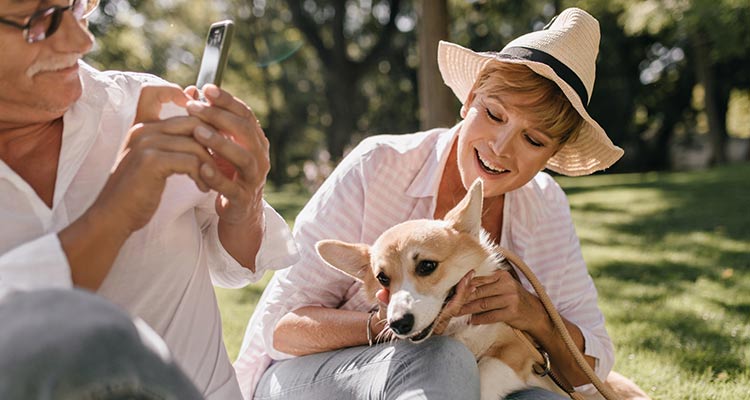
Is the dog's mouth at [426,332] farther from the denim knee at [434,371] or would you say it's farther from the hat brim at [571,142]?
the hat brim at [571,142]

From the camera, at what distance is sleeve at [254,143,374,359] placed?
2.24 metres

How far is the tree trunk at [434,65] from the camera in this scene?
7133mm

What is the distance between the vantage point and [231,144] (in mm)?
1331

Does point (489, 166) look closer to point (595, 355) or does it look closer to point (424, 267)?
point (424, 267)

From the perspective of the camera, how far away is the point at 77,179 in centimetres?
157

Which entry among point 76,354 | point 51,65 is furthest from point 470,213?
point 76,354

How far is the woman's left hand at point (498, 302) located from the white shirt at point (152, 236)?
63cm

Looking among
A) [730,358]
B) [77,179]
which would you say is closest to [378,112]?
[730,358]

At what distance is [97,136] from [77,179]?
12cm

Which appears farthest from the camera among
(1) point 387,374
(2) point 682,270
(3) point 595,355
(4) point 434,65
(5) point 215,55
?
→ (4) point 434,65

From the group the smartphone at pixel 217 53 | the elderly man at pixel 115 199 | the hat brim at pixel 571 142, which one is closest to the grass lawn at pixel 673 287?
the hat brim at pixel 571 142

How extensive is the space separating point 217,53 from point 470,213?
1.05 metres

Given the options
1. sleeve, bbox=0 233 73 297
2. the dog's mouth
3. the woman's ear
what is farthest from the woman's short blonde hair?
sleeve, bbox=0 233 73 297

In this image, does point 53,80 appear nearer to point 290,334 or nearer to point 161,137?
point 161,137
